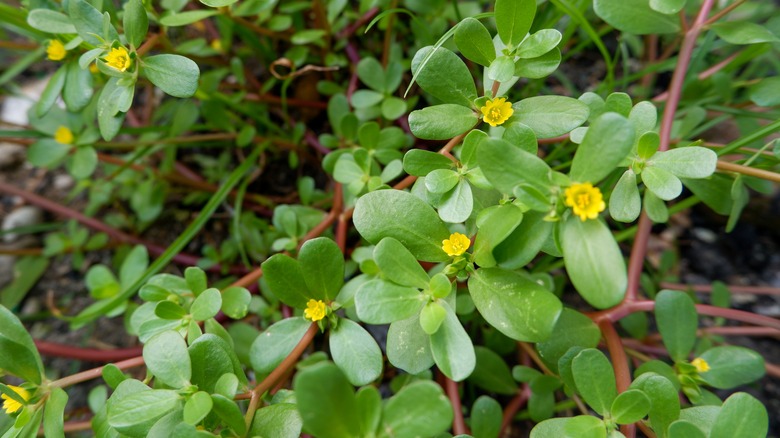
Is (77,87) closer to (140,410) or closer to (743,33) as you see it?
(140,410)

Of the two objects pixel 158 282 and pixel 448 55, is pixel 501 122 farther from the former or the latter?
pixel 158 282

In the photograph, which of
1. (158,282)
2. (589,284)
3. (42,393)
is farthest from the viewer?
(158,282)

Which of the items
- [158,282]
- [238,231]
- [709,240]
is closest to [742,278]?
[709,240]

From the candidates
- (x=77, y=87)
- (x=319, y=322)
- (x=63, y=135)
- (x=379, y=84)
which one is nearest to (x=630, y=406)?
(x=319, y=322)

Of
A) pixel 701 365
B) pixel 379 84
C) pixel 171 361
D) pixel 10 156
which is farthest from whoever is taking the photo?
pixel 10 156

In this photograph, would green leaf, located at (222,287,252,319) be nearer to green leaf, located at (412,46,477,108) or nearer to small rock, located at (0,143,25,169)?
green leaf, located at (412,46,477,108)

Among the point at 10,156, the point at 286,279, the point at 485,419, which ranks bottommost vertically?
the point at 10,156
